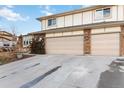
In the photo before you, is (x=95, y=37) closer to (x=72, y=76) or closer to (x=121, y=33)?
(x=121, y=33)

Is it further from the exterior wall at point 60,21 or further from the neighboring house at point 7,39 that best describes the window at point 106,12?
the neighboring house at point 7,39

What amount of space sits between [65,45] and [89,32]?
2.81 meters

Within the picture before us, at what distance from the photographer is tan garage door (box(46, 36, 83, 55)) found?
591 inches

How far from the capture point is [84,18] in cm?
1673

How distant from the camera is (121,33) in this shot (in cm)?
1273

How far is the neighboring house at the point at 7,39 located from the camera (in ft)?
84.4

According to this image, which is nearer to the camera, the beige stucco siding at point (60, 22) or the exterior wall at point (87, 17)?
the exterior wall at point (87, 17)

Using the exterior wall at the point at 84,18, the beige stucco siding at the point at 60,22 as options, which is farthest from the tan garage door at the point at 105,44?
the beige stucco siding at the point at 60,22

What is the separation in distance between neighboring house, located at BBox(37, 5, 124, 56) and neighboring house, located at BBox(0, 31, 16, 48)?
10.3m

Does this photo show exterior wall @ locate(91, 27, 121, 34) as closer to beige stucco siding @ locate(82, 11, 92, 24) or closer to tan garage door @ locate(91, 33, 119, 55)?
tan garage door @ locate(91, 33, 119, 55)

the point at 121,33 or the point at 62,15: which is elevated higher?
the point at 62,15

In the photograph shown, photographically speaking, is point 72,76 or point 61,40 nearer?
point 72,76

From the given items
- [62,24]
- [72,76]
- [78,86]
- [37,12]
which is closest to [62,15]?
[62,24]
